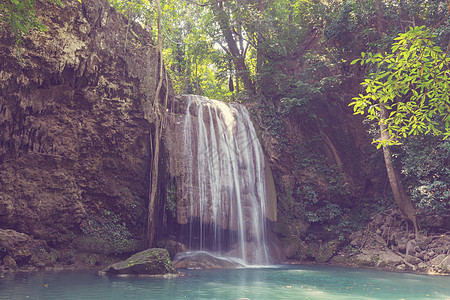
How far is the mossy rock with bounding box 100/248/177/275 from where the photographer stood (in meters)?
10.1

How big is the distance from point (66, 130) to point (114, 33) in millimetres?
4029

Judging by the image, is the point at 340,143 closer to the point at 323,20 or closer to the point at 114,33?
the point at 323,20

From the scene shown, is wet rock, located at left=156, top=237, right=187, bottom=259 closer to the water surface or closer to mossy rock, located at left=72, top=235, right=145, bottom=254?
mossy rock, located at left=72, top=235, right=145, bottom=254

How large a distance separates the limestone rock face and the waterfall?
186cm

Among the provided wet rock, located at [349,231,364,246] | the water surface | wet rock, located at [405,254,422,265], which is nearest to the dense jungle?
wet rock, located at [405,254,422,265]

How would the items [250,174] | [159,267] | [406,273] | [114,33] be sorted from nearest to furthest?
1. [159,267]
2. [406,273]
3. [114,33]
4. [250,174]

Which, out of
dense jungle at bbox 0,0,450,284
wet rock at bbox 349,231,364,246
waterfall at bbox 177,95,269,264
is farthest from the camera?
wet rock at bbox 349,231,364,246

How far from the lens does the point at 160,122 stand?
46.4 feet

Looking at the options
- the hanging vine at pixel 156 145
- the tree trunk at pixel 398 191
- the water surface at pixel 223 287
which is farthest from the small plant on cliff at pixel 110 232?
the tree trunk at pixel 398 191

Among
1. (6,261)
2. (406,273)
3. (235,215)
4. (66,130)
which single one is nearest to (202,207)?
(235,215)

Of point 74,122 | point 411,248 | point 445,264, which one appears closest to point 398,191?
point 411,248

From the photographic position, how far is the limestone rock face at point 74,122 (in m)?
11.0

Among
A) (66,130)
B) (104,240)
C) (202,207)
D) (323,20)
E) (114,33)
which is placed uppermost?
(323,20)

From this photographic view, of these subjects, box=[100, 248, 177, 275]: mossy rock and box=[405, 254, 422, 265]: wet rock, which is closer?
box=[100, 248, 177, 275]: mossy rock
